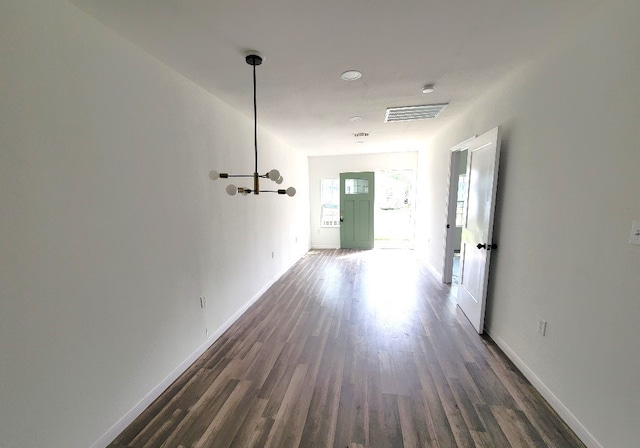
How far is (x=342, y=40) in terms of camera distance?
1699 millimetres

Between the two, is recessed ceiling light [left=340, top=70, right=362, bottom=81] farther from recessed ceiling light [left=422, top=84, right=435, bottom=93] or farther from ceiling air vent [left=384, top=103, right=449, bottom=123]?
ceiling air vent [left=384, top=103, right=449, bottom=123]

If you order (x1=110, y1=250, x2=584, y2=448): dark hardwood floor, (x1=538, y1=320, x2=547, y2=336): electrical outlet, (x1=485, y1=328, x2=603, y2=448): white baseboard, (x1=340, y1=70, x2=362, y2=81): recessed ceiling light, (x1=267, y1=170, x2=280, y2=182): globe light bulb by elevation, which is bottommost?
(x1=110, y1=250, x2=584, y2=448): dark hardwood floor

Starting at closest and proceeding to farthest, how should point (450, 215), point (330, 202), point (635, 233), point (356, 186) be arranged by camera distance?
point (635, 233) < point (450, 215) < point (356, 186) < point (330, 202)

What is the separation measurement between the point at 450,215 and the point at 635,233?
2847mm

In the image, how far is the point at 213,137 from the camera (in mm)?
2654

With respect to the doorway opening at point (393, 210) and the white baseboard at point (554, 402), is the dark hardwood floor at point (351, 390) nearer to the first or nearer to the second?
the white baseboard at point (554, 402)

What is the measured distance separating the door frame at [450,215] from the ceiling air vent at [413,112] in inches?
27.5

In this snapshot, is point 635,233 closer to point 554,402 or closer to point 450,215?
point 554,402

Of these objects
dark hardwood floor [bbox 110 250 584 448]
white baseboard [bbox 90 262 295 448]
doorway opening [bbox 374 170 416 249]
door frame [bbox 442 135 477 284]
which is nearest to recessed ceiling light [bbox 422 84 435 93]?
door frame [bbox 442 135 477 284]

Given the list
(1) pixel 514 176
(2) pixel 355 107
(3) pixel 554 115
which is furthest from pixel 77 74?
(1) pixel 514 176

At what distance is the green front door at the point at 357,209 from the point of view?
6.71m

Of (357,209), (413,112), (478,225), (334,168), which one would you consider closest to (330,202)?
(357,209)

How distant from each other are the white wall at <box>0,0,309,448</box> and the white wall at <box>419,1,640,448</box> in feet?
9.27

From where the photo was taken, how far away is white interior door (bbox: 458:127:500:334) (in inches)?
97.8
